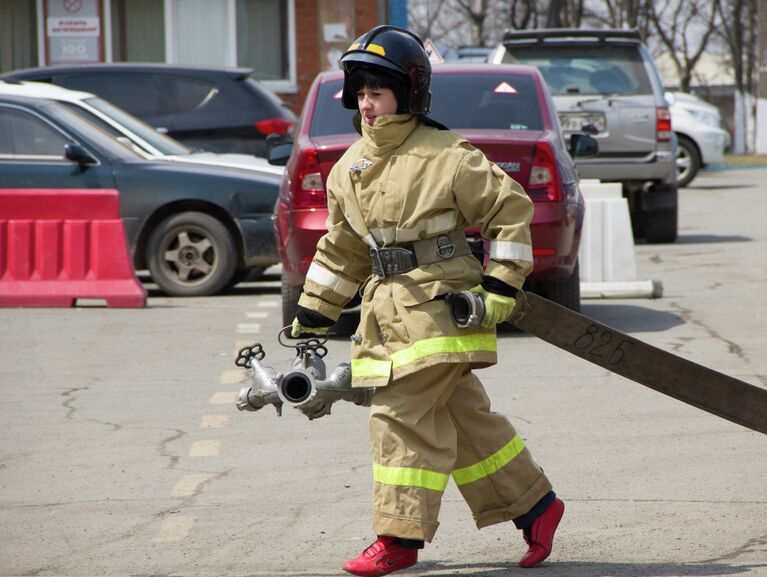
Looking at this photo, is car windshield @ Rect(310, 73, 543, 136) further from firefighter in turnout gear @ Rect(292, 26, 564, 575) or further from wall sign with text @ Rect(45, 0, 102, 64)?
wall sign with text @ Rect(45, 0, 102, 64)

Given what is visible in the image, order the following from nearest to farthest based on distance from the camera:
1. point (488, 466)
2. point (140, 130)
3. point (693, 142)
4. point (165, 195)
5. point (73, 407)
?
point (488, 466)
point (73, 407)
point (165, 195)
point (140, 130)
point (693, 142)

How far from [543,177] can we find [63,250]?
404cm

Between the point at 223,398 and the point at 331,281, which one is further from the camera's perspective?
the point at 223,398

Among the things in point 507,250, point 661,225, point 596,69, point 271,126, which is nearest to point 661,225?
point 661,225

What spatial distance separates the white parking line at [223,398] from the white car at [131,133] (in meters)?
Answer: 4.49

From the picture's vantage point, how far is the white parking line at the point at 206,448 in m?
6.07

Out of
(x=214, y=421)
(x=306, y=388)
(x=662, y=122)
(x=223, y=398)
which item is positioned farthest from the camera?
(x=662, y=122)

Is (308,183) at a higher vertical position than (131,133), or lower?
lower

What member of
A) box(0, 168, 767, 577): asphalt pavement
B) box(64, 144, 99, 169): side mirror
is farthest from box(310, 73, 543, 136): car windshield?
box(64, 144, 99, 169): side mirror

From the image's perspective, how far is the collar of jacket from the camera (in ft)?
14.0

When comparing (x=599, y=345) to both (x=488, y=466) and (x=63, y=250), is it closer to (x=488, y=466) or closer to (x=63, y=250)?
(x=488, y=466)

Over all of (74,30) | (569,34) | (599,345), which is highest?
(74,30)

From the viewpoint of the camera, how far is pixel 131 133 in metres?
12.4

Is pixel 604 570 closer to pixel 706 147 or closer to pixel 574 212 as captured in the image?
pixel 574 212
